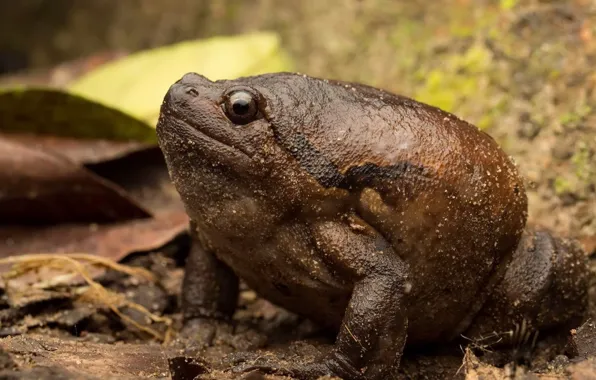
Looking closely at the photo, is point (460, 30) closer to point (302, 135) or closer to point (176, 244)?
point (176, 244)

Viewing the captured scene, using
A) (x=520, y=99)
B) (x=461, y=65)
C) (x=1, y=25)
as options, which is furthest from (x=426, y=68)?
(x=1, y=25)

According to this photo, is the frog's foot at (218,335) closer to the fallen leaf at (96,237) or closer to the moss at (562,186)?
the fallen leaf at (96,237)

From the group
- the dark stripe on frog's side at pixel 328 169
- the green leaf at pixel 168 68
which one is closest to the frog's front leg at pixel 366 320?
the dark stripe on frog's side at pixel 328 169

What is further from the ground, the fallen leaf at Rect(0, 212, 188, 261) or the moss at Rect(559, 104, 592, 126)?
the moss at Rect(559, 104, 592, 126)

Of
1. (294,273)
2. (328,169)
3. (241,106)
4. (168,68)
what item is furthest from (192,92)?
(168,68)

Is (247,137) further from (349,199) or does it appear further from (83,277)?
(83,277)

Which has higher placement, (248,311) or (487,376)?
(487,376)

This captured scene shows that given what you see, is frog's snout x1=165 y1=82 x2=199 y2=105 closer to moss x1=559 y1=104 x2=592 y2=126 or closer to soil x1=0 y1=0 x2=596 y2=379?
soil x1=0 y1=0 x2=596 y2=379

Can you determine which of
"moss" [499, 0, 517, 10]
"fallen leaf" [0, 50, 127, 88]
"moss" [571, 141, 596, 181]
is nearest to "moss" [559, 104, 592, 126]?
"moss" [571, 141, 596, 181]
